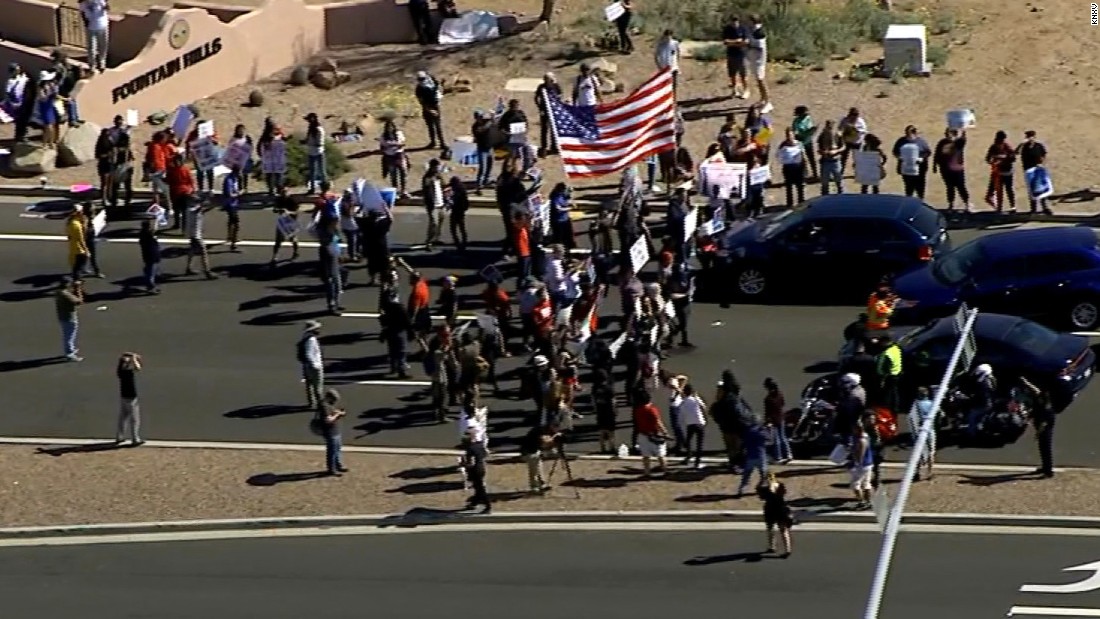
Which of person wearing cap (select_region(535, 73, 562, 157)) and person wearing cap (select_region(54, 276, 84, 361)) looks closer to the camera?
person wearing cap (select_region(54, 276, 84, 361))

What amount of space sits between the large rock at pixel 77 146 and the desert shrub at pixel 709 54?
10.2 meters

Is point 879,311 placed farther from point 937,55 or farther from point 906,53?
point 937,55

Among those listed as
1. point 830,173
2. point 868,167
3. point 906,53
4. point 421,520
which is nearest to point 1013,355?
point 421,520

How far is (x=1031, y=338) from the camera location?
28.8 m

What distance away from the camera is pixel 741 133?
118 ft

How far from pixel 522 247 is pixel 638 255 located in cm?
229

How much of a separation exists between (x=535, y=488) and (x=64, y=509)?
17.3ft

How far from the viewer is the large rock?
38.9 m

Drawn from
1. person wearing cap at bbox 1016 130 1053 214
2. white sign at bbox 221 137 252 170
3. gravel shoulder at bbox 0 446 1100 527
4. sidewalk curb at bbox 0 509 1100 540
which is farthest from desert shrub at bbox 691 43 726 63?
sidewalk curb at bbox 0 509 1100 540

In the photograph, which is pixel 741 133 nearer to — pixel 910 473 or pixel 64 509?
pixel 64 509

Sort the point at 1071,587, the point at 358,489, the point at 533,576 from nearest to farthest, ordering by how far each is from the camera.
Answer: the point at 1071,587, the point at 533,576, the point at 358,489

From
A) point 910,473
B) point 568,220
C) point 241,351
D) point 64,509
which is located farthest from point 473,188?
point 910,473

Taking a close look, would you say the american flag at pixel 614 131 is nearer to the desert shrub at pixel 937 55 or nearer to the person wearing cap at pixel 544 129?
the person wearing cap at pixel 544 129

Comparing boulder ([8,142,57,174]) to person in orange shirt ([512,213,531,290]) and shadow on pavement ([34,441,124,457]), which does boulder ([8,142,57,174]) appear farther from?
shadow on pavement ([34,441,124,457])
